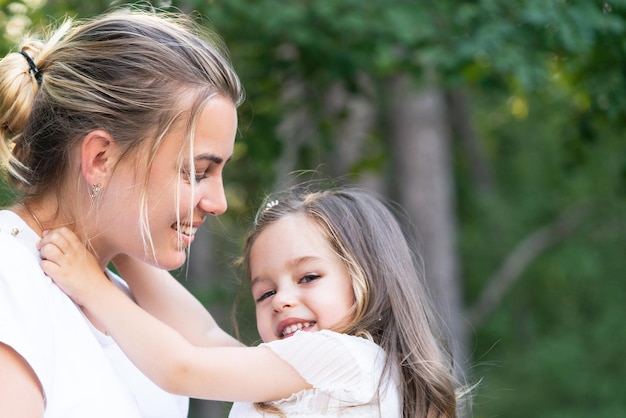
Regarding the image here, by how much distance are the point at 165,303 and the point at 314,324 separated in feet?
1.48

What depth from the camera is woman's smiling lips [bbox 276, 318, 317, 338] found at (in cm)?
254

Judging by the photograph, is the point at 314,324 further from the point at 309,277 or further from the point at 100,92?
the point at 100,92

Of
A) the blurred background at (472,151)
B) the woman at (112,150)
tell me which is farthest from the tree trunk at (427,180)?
the woman at (112,150)

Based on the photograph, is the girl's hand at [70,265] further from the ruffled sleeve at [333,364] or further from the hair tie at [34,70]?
the ruffled sleeve at [333,364]

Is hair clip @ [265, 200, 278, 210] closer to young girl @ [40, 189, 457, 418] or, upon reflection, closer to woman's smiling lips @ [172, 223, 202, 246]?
young girl @ [40, 189, 457, 418]

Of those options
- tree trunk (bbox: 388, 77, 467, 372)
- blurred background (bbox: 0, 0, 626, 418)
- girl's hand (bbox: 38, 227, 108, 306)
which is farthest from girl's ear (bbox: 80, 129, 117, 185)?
tree trunk (bbox: 388, 77, 467, 372)

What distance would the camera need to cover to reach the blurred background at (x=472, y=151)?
4836 mm

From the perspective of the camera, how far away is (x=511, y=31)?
4844 mm

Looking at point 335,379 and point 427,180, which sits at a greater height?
point 427,180

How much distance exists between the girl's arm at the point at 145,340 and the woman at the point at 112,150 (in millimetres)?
49

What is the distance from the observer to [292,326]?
8.37 feet

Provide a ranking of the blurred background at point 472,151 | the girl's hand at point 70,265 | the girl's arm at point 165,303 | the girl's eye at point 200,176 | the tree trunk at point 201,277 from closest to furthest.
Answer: the girl's hand at point 70,265 → the girl's eye at point 200,176 → the girl's arm at point 165,303 → the blurred background at point 472,151 → the tree trunk at point 201,277

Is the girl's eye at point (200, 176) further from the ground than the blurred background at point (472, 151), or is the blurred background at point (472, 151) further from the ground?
the blurred background at point (472, 151)

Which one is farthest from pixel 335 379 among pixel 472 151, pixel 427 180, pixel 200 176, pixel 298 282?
pixel 472 151
